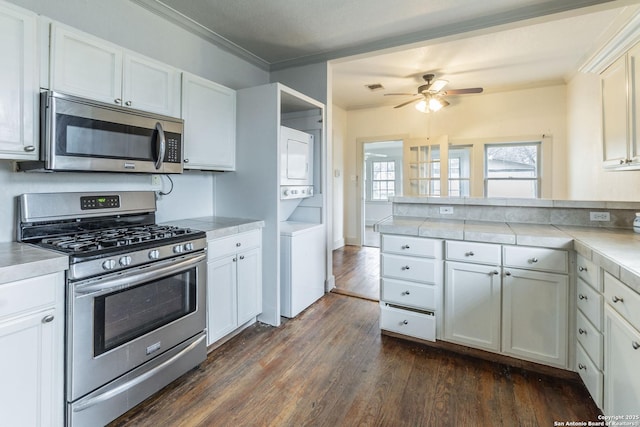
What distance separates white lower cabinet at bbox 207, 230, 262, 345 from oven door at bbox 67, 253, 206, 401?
15 centimetres

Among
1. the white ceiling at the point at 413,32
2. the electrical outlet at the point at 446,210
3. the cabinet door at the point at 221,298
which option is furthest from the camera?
the electrical outlet at the point at 446,210

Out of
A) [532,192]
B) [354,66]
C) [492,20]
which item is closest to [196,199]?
[354,66]

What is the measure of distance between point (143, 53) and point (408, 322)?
2933 millimetres

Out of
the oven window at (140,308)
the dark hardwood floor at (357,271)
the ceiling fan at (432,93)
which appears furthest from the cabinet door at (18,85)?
the ceiling fan at (432,93)

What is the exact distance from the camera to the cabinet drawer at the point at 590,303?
5.24 feet

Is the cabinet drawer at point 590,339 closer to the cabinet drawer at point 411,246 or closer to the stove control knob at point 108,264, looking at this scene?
the cabinet drawer at point 411,246

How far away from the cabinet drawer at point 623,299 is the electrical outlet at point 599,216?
100 centimetres

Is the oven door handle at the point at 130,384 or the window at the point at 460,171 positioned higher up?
the window at the point at 460,171

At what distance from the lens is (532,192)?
511cm

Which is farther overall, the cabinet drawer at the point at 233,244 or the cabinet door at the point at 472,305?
the cabinet drawer at the point at 233,244

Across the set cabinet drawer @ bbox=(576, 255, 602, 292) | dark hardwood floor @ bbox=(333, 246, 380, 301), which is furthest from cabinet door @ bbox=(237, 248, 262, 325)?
cabinet drawer @ bbox=(576, 255, 602, 292)

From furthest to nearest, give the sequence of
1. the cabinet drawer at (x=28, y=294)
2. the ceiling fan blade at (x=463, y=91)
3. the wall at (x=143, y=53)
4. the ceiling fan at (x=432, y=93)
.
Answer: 1. the ceiling fan at (x=432, y=93)
2. the ceiling fan blade at (x=463, y=91)
3. the wall at (x=143, y=53)
4. the cabinet drawer at (x=28, y=294)

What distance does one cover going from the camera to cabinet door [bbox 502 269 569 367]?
193cm

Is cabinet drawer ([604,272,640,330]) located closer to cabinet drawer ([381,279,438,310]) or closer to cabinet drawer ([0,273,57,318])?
cabinet drawer ([381,279,438,310])
